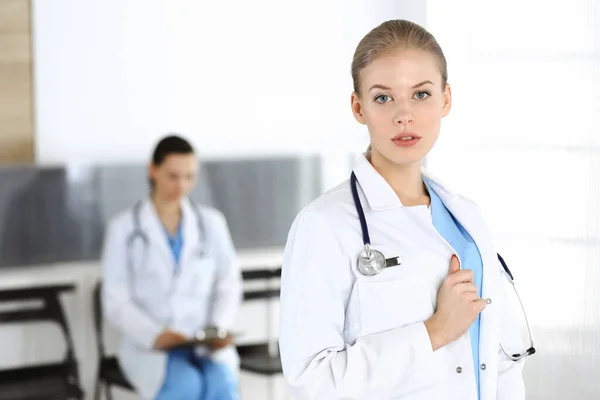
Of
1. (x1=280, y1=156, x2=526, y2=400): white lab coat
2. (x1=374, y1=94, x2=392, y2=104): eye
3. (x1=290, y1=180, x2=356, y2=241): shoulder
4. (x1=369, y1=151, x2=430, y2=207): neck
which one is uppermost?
(x1=374, y1=94, x2=392, y2=104): eye

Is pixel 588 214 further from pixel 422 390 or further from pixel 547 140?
pixel 422 390

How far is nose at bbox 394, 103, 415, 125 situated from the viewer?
33.5 inches

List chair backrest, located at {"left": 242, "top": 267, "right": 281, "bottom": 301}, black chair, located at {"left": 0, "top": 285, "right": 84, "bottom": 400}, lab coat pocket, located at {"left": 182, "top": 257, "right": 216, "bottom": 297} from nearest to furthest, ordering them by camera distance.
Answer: black chair, located at {"left": 0, "top": 285, "right": 84, "bottom": 400}
lab coat pocket, located at {"left": 182, "top": 257, "right": 216, "bottom": 297}
chair backrest, located at {"left": 242, "top": 267, "right": 281, "bottom": 301}

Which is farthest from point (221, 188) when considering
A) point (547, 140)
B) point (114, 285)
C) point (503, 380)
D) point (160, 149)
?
point (503, 380)

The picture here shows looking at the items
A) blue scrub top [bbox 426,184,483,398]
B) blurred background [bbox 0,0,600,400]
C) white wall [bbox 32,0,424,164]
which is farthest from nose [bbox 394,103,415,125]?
white wall [bbox 32,0,424,164]

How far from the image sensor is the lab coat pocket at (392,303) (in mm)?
844

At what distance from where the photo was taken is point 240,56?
9.25 ft

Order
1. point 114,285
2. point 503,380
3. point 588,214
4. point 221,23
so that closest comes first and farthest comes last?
1. point 503,380
2. point 588,214
3. point 114,285
4. point 221,23

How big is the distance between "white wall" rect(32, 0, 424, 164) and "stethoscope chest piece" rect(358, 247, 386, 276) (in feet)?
6.06

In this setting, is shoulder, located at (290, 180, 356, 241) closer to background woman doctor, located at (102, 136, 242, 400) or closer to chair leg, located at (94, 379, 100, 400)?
background woman doctor, located at (102, 136, 242, 400)

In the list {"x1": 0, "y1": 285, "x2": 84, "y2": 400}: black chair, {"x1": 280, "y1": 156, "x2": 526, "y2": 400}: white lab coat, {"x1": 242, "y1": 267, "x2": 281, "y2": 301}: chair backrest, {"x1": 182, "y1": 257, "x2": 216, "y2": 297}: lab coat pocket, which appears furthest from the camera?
{"x1": 242, "y1": 267, "x2": 281, "y2": 301}: chair backrest

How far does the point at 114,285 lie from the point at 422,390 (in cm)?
183

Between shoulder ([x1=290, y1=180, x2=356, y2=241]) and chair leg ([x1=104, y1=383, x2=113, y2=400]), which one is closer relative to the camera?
shoulder ([x1=290, y1=180, x2=356, y2=241])

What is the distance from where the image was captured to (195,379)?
254 cm
